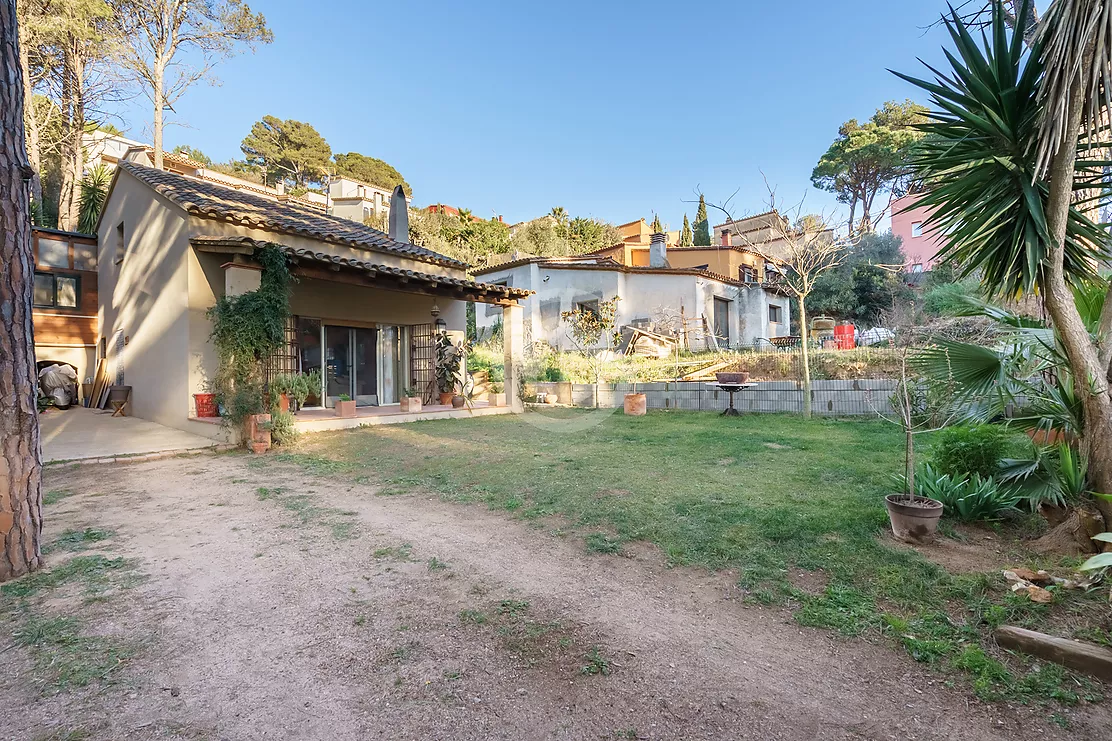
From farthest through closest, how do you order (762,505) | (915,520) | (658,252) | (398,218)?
(658,252)
(398,218)
(762,505)
(915,520)

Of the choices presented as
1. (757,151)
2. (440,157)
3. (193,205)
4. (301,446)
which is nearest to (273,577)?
(301,446)

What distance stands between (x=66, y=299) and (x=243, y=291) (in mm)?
10190

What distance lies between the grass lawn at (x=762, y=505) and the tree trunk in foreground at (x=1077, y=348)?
620mm

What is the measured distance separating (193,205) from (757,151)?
11.0 m

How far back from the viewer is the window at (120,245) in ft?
40.1

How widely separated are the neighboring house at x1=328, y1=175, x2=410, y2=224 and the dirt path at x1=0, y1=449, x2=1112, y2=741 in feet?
85.8

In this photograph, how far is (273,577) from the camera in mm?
3182

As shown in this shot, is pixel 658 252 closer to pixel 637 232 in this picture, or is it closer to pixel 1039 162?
pixel 637 232

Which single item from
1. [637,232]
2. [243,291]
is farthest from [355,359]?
[637,232]

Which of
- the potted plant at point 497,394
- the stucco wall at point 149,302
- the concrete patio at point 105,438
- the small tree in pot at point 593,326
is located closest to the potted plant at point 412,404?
the potted plant at point 497,394

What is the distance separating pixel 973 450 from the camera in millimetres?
3979

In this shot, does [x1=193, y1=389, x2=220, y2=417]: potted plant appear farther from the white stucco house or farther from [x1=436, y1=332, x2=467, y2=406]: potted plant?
the white stucco house

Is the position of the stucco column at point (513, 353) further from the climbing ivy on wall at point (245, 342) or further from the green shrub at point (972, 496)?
the green shrub at point (972, 496)

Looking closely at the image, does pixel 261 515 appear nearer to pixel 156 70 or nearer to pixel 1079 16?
pixel 1079 16
